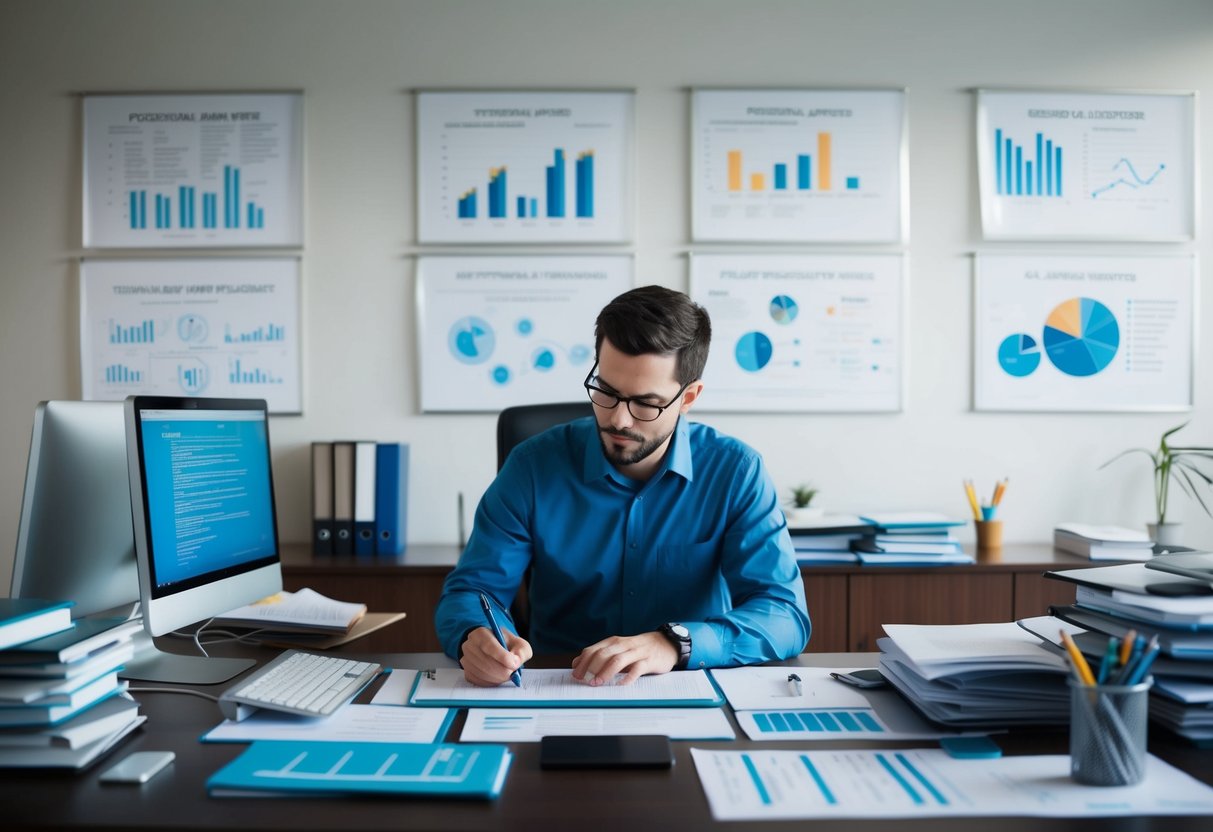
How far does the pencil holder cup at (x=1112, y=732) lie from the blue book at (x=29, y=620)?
117 centimetres

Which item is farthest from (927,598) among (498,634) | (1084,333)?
(498,634)

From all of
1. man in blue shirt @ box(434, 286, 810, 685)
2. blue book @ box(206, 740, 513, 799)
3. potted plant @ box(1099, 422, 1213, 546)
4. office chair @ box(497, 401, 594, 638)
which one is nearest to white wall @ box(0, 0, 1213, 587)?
potted plant @ box(1099, 422, 1213, 546)

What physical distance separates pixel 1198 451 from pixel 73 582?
3159 millimetres

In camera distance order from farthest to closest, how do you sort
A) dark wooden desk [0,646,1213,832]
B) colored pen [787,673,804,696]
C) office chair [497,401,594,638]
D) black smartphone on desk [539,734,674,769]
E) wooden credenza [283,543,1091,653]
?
1. wooden credenza [283,543,1091,653]
2. office chair [497,401,594,638]
3. colored pen [787,673,804,696]
4. black smartphone on desk [539,734,674,769]
5. dark wooden desk [0,646,1213,832]

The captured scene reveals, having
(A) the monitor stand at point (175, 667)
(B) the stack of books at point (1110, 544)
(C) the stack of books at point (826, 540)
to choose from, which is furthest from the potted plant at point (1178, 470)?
(A) the monitor stand at point (175, 667)

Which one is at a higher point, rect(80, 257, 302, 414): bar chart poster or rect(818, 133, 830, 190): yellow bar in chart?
rect(818, 133, 830, 190): yellow bar in chart

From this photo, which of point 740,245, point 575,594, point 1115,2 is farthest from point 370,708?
point 1115,2

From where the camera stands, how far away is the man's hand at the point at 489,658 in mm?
1183

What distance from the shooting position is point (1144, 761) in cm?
87

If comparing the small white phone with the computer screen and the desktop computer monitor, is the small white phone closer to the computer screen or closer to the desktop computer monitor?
the desktop computer monitor

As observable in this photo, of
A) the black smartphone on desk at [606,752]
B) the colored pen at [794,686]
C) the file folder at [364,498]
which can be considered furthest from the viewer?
the file folder at [364,498]

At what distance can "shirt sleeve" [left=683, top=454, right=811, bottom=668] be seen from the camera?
1.33 metres

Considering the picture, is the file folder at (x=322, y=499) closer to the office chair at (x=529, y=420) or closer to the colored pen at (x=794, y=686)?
the office chair at (x=529, y=420)

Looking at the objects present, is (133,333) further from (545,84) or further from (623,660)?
(623,660)
